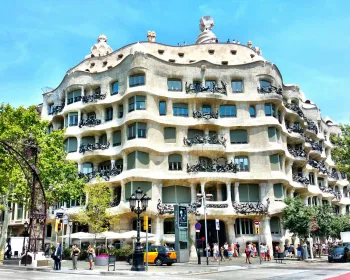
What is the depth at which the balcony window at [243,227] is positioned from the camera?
4322 centimetres

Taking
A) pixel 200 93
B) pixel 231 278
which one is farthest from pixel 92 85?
pixel 231 278

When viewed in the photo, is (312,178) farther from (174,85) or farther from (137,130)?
(137,130)

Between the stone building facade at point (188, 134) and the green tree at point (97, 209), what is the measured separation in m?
1.67

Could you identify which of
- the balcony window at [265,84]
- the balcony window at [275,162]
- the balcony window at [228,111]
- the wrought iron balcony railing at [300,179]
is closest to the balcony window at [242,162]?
the balcony window at [275,162]

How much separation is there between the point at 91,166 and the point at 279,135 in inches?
867

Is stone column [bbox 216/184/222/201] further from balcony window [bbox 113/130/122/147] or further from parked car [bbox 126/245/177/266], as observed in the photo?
parked car [bbox 126/245/177/266]

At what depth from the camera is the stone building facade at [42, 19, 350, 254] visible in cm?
4178

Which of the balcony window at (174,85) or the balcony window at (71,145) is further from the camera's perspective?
the balcony window at (71,145)

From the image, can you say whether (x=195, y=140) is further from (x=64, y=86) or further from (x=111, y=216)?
(x=64, y=86)

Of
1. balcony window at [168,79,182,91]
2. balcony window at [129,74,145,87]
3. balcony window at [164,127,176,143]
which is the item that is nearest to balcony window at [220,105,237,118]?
balcony window at [168,79,182,91]

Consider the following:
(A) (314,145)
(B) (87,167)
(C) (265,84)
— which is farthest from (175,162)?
(A) (314,145)

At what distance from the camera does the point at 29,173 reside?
3481cm

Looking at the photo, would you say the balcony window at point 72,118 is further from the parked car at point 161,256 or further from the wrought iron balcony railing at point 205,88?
the parked car at point 161,256

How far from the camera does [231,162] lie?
43.9 meters
